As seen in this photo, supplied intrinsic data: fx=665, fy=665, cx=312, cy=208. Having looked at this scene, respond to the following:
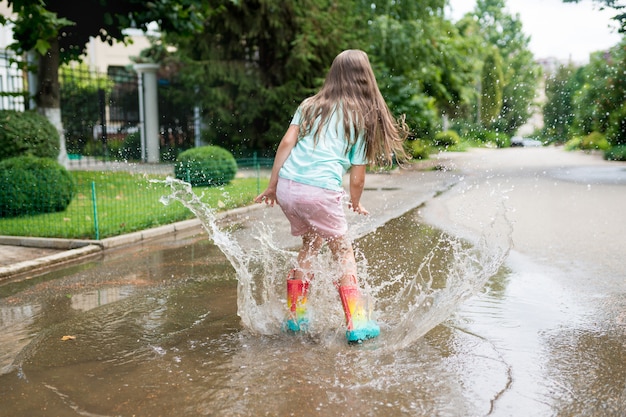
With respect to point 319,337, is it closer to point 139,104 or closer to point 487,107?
point 139,104

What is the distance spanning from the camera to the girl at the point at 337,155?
13.2ft

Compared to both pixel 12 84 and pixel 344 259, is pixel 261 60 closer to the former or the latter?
pixel 12 84

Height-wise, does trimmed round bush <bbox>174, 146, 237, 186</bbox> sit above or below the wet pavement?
above

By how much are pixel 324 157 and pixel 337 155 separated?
0.09 meters

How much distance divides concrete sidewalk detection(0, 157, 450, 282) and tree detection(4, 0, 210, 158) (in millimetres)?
5005

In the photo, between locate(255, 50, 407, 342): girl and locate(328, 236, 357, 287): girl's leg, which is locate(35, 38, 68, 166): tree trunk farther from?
locate(328, 236, 357, 287): girl's leg

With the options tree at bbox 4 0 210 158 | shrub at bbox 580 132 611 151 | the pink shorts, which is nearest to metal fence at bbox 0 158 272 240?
tree at bbox 4 0 210 158

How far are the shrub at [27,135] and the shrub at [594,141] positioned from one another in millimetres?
24244

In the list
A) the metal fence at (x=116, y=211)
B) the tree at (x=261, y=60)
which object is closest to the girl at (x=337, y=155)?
the metal fence at (x=116, y=211)

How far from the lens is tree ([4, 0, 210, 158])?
1262 cm

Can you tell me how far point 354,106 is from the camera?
4047 mm

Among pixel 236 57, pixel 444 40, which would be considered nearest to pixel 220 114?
pixel 236 57

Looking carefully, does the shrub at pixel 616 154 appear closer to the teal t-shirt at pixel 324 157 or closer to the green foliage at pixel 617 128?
the green foliage at pixel 617 128

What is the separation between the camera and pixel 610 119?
28.5 m
